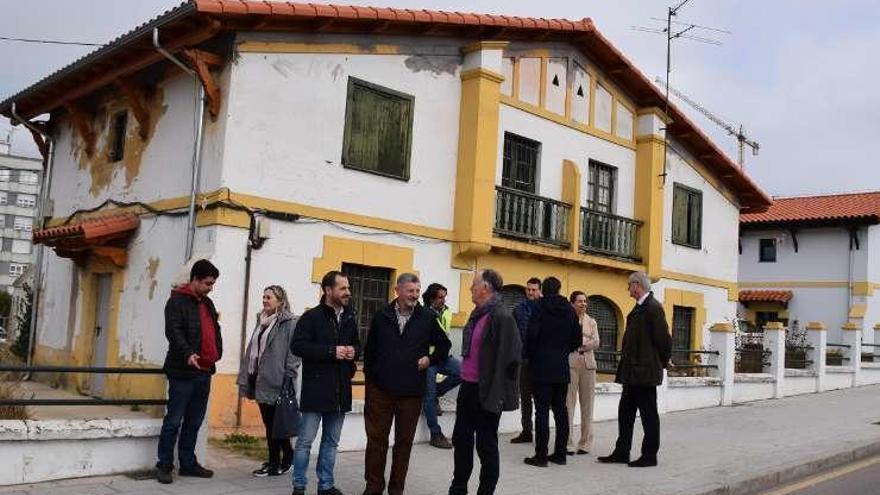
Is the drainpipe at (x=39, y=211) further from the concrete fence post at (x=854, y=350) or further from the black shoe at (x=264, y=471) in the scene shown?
the concrete fence post at (x=854, y=350)

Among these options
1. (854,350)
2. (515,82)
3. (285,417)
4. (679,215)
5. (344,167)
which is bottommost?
(285,417)

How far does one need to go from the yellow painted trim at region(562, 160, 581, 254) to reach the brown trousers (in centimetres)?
902

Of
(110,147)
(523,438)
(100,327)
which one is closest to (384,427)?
(523,438)

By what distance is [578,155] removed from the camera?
16141 mm

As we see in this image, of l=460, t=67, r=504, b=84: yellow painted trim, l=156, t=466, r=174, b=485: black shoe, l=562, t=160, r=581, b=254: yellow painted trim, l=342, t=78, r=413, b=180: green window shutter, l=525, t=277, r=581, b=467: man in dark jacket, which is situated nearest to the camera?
l=156, t=466, r=174, b=485: black shoe

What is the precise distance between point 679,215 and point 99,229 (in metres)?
12.2

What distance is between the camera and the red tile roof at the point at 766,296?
94.0 feet

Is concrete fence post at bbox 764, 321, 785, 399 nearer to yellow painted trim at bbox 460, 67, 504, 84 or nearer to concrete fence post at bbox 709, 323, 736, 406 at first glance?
concrete fence post at bbox 709, 323, 736, 406

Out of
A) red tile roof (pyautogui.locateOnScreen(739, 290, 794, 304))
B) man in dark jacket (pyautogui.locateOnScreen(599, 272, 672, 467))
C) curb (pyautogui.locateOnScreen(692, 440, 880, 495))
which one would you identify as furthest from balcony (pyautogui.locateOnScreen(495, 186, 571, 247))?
red tile roof (pyautogui.locateOnScreen(739, 290, 794, 304))

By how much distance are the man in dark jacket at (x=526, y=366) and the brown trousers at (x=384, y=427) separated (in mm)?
2330

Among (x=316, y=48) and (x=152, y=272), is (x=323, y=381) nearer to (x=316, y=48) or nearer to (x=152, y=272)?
(x=152, y=272)

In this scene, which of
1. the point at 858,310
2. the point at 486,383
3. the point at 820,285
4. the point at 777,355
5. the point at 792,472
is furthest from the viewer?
the point at 820,285

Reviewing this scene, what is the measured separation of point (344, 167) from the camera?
1207 cm

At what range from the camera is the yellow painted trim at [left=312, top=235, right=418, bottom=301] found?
11.8m
